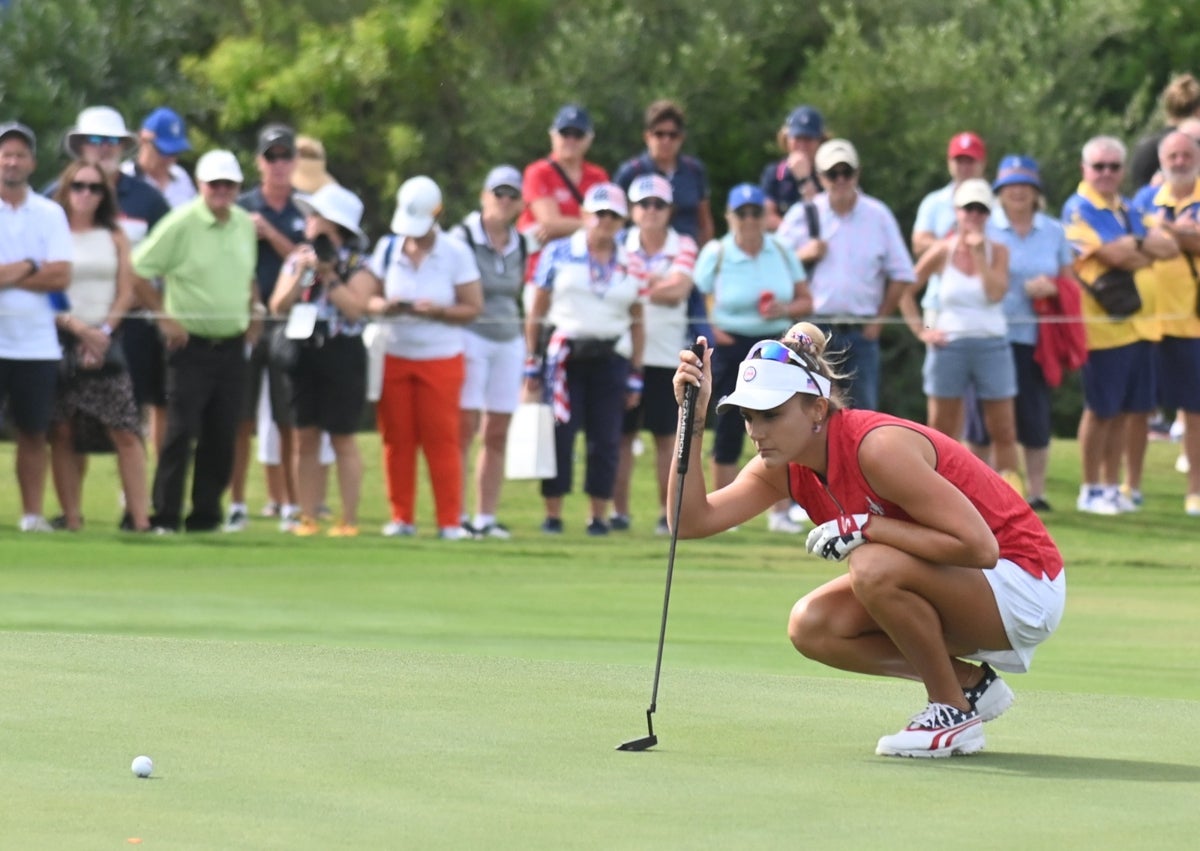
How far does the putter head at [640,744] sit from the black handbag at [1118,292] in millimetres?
9202

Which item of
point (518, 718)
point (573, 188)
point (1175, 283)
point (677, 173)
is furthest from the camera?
point (677, 173)

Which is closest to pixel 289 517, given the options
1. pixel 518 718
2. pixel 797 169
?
pixel 797 169

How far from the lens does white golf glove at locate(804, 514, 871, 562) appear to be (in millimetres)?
6062

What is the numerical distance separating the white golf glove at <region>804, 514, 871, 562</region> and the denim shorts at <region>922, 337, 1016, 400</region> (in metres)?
8.18

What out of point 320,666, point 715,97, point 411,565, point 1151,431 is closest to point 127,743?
point 320,666

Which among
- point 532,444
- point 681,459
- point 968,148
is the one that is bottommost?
point 532,444

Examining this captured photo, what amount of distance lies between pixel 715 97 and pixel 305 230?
55.5 feet

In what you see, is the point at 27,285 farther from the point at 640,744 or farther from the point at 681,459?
the point at 640,744

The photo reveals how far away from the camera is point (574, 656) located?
843 centimetres

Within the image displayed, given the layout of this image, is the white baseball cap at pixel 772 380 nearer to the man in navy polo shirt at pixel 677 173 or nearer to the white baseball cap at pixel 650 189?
the white baseball cap at pixel 650 189

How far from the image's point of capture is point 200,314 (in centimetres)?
1316

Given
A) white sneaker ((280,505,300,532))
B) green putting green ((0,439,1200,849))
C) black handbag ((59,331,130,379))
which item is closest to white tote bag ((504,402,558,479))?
white sneaker ((280,505,300,532))

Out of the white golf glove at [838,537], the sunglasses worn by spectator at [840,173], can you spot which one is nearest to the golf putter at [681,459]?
the white golf glove at [838,537]

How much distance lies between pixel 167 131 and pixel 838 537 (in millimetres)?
9098
